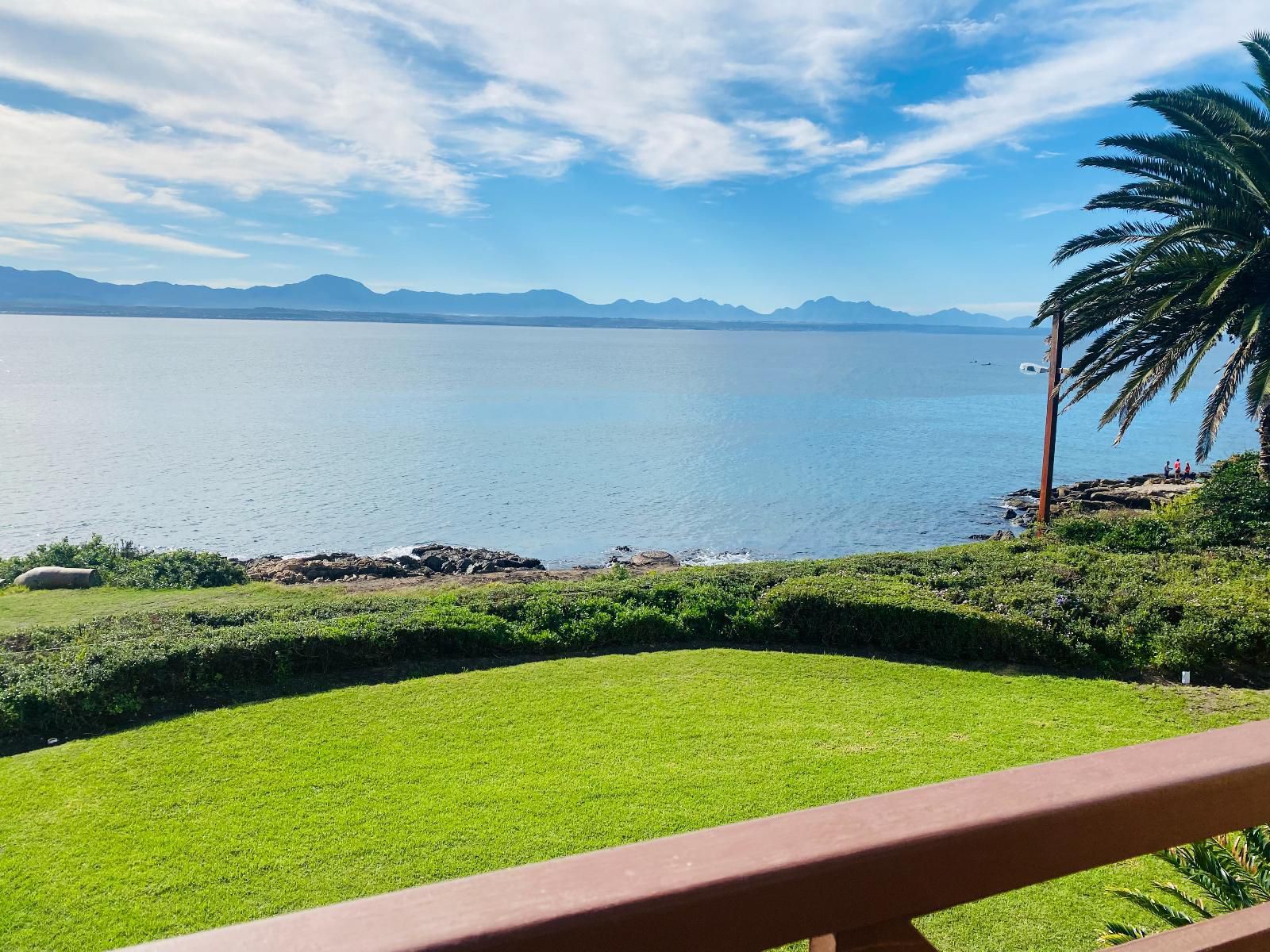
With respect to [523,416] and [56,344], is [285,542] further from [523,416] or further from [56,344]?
[56,344]

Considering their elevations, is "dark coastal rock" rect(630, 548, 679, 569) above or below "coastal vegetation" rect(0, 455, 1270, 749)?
below

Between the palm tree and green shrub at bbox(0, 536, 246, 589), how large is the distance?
18223 mm

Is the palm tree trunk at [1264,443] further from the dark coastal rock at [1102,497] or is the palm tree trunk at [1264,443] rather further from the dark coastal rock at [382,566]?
the dark coastal rock at [382,566]

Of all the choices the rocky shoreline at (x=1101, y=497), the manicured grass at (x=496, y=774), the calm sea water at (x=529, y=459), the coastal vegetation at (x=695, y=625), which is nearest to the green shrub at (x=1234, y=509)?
the coastal vegetation at (x=695, y=625)

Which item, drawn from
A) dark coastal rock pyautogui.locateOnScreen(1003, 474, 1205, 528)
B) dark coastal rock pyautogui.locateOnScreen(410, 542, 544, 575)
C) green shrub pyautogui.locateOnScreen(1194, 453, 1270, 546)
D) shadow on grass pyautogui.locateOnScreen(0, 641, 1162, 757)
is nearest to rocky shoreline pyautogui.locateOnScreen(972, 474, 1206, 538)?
dark coastal rock pyautogui.locateOnScreen(1003, 474, 1205, 528)

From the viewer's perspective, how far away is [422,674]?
32.5 feet

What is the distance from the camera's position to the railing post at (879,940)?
100cm

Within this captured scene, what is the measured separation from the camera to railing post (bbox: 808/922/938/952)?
1.00m

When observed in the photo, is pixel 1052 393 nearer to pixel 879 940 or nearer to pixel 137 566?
pixel 879 940

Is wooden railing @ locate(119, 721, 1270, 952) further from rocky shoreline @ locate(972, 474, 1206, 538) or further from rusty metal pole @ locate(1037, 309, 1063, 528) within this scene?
rocky shoreline @ locate(972, 474, 1206, 538)

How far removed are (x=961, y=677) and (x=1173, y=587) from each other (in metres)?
3.43

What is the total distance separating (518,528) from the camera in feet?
107

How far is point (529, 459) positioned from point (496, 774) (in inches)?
1624

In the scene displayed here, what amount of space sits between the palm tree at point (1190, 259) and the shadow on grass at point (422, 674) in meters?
6.41
